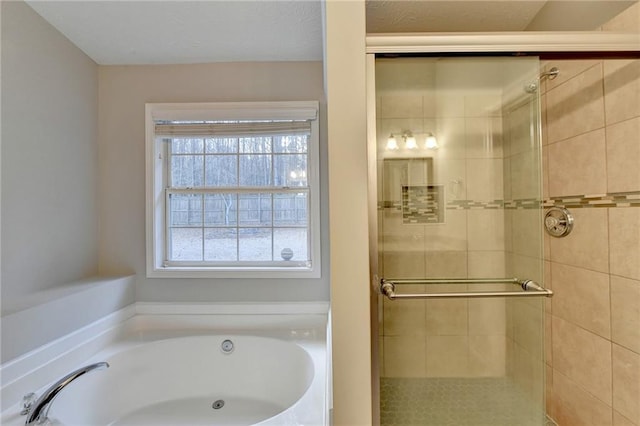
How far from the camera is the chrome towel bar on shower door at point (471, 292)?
1110 mm

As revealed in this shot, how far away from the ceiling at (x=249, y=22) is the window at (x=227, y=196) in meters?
0.43

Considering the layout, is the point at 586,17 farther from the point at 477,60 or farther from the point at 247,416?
the point at 247,416

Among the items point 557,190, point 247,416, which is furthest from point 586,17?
point 247,416

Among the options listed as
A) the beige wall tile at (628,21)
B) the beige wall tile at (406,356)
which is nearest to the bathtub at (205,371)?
the beige wall tile at (406,356)

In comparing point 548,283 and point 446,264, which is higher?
point 446,264

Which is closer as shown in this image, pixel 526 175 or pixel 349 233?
pixel 349 233

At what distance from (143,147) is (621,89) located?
2576 millimetres

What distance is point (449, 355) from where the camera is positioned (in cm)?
134

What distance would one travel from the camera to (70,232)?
66.2 inches

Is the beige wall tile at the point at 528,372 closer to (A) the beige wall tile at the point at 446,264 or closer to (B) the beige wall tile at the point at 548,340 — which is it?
(B) the beige wall tile at the point at 548,340

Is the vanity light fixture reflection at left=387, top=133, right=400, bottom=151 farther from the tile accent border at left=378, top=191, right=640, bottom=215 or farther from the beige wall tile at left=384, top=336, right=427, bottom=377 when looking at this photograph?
the beige wall tile at left=384, top=336, right=427, bottom=377

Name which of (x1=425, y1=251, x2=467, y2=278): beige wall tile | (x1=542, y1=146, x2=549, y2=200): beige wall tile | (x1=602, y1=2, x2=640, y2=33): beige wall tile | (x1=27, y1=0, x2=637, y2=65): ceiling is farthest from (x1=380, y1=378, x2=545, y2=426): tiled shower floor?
(x1=27, y1=0, x2=637, y2=65): ceiling

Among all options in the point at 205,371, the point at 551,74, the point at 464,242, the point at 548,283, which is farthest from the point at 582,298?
the point at 205,371

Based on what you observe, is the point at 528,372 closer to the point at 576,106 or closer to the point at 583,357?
the point at 583,357
